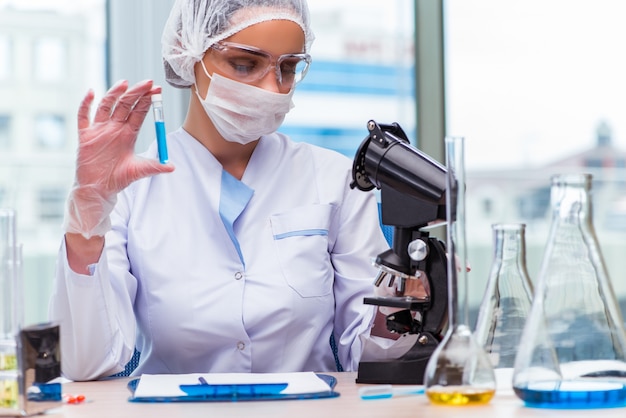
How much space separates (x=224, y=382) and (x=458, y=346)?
0.35 metres

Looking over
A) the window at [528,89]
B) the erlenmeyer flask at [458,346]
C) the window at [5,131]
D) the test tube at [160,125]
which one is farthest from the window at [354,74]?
the erlenmeyer flask at [458,346]

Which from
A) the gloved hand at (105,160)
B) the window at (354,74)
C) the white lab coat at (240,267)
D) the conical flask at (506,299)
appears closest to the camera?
the conical flask at (506,299)

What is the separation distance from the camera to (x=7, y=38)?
124 inches

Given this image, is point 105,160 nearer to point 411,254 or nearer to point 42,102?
point 411,254

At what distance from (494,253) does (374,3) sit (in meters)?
2.64

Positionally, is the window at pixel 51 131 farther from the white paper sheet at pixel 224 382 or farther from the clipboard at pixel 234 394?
the clipboard at pixel 234 394

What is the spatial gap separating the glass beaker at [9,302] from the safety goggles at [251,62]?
2.47 feet

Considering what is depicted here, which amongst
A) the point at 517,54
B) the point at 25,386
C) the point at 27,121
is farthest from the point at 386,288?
the point at 517,54

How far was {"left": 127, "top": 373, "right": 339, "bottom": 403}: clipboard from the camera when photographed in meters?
1.13

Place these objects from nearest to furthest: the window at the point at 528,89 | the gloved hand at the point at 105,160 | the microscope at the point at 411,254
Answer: the microscope at the point at 411,254 → the gloved hand at the point at 105,160 → the window at the point at 528,89

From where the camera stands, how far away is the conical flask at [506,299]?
1101 millimetres

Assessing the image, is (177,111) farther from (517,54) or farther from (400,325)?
(400,325)

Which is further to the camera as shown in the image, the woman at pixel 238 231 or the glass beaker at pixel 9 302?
the woman at pixel 238 231

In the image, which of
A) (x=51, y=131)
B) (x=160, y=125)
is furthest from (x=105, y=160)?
(x=51, y=131)
